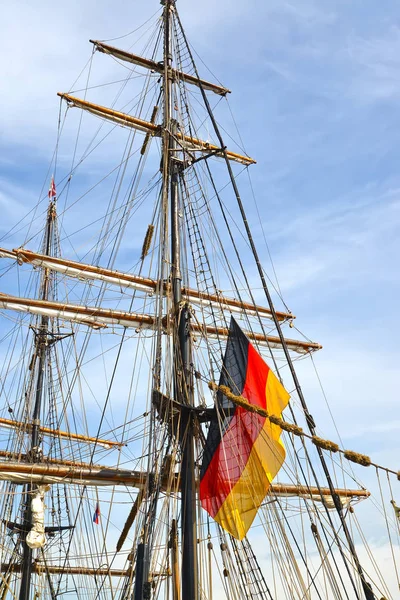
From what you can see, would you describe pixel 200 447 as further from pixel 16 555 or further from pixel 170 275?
pixel 16 555

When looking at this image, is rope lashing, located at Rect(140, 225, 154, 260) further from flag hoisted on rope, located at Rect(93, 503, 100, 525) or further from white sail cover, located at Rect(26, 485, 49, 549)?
flag hoisted on rope, located at Rect(93, 503, 100, 525)

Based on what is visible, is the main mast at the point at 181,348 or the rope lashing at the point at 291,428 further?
the main mast at the point at 181,348

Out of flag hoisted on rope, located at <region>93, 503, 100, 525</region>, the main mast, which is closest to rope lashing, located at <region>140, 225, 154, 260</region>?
the main mast

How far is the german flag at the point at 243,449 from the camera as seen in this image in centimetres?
1098

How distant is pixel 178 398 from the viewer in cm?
1257

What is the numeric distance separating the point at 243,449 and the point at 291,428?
1.87 meters

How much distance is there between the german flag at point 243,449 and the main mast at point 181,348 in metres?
0.38

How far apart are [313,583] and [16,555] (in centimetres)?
1326

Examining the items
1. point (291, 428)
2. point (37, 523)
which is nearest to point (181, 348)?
point (291, 428)

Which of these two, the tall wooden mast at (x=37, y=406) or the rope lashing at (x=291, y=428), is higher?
the tall wooden mast at (x=37, y=406)

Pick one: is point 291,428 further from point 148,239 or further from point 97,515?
point 97,515

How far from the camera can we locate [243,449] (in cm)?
1138

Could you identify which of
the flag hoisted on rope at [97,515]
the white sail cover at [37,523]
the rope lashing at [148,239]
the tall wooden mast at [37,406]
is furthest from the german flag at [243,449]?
the flag hoisted on rope at [97,515]

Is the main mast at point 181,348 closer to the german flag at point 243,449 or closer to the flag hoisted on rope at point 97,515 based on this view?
the german flag at point 243,449
